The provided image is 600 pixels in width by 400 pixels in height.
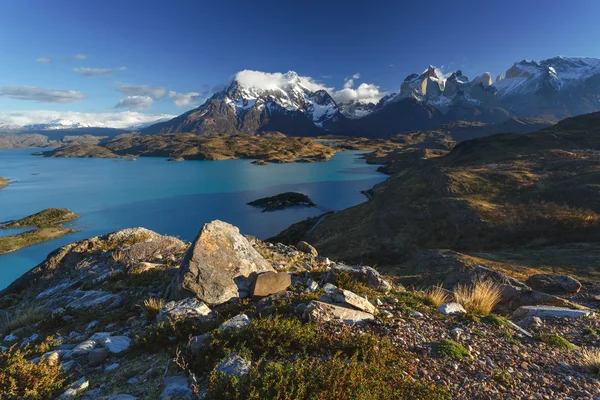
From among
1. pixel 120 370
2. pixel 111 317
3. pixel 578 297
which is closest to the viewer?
pixel 120 370

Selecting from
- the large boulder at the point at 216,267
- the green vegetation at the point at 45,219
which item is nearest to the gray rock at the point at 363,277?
the large boulder at the point at 216,267

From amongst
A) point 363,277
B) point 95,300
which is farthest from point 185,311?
point 363,277

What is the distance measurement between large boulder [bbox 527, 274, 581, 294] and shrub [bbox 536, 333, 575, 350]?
29.9 feet

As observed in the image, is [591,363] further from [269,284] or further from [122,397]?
[122,397]

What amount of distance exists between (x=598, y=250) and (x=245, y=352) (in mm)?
32343

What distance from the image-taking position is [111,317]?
8938 mm

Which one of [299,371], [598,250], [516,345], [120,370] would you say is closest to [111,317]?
[120,370]

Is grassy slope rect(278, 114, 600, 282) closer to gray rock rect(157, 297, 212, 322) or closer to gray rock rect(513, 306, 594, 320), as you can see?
gray rock rect(513, 306, 594, 320)

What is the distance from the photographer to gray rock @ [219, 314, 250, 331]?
6.54m

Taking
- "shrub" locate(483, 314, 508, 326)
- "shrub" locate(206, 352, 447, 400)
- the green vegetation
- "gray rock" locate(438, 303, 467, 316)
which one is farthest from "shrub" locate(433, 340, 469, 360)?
the green vegetation

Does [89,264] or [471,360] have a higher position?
[471,360]

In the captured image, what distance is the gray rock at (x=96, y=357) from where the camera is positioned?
21.0ft

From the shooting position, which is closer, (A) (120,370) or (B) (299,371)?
(B) (299,371)

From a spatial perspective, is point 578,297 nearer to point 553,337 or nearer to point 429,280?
point 429,280
